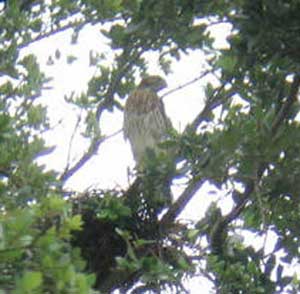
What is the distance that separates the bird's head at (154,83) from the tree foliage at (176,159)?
178 cm

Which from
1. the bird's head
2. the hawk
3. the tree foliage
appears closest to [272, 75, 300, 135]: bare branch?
the tree foliage

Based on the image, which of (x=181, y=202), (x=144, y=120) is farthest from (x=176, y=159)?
(x=144, y=120)

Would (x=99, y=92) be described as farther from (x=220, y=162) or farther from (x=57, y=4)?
(x=220, y=162)

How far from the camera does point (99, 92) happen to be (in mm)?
6582

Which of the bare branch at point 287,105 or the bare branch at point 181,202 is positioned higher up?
the bare branch at point 181,202

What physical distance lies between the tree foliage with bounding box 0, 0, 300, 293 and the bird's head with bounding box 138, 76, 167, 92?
1782mm

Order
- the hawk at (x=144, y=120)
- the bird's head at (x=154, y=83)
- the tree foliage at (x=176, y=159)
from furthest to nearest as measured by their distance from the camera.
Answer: the bird's head at (x=154, y=83) → the hawk at (x=144, y=120) → the tree foliage at (x=176, y=159)

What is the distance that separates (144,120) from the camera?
8.01 meters

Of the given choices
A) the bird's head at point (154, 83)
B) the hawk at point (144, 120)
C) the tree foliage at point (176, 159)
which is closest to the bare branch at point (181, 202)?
the tree foliage at point (176, 159)

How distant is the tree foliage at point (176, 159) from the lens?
451 cm

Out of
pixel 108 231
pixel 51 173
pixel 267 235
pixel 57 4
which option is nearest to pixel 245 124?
pixel 267 235

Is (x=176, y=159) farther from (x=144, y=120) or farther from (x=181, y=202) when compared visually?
(x=144, y=120)

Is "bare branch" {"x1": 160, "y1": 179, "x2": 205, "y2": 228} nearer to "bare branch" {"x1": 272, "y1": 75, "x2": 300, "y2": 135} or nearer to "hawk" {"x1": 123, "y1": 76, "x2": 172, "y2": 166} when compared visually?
"bare branch" {"x1": 272, "y1": 75, "x2": 300, "y2": 135}

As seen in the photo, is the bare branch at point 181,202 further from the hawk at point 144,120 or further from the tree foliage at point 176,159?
the hawk at point 144,120
